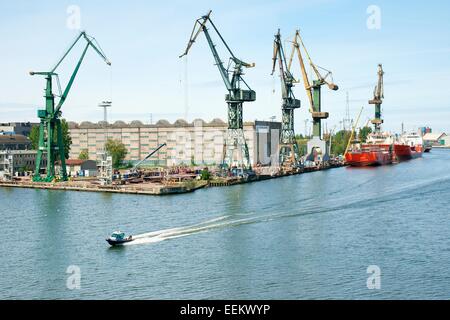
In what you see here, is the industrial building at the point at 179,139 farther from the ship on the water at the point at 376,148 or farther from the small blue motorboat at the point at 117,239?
the small blue motorboat at the point at 117,239

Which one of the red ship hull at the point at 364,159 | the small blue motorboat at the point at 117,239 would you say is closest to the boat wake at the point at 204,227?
the small blue motorboat at the point at 117,239

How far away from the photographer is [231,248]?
22078 millimetres

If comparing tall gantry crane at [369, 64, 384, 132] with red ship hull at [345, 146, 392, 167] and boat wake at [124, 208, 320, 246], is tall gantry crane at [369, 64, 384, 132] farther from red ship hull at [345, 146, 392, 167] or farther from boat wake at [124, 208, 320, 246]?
boat wake at [124, 208, 320, 246]

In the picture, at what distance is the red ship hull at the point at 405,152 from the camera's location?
90081 mm

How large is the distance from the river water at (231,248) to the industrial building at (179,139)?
118 ft

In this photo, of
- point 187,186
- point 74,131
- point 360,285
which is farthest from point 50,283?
point 74,131

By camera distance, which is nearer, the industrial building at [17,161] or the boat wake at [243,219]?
the boat wake at [243,219]

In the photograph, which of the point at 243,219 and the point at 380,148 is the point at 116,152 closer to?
the point at 380,148

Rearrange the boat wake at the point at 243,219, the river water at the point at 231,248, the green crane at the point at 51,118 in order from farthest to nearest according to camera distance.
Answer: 1. the green crane at the point at 51,118
2. the boat wake at the point at 243,219
3. the river water at the point at 231,248

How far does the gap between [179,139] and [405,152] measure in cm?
3829

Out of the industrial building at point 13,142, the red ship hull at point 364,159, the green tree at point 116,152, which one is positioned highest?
the industrial building at point 13,142

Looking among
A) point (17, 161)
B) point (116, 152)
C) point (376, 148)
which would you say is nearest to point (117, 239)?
point (17, 161)

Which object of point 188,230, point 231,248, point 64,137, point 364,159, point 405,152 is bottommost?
point 231,248

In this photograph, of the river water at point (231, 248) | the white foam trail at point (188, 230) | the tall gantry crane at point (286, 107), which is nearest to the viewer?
the river water at point (231, 248)
